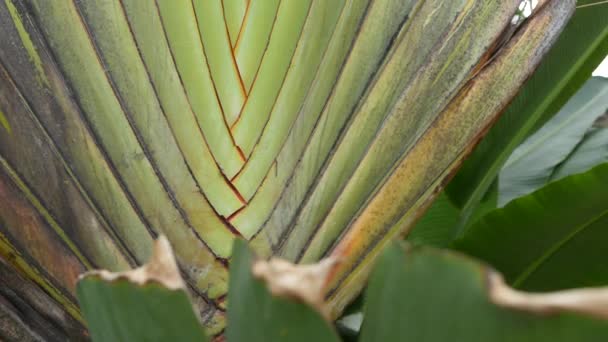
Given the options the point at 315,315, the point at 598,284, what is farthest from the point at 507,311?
the point at 598,284

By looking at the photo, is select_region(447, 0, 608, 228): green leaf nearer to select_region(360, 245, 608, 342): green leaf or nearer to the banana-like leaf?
the banana-like leaf

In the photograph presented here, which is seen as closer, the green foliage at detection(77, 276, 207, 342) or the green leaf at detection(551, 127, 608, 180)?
the green foliage at detection(77, 276, 207, 342)

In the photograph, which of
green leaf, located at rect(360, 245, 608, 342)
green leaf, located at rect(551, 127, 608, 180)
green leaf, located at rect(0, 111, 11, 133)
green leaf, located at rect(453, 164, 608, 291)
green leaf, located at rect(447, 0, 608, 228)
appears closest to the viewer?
green leaf, located at rect(360, 245, 608, 342)

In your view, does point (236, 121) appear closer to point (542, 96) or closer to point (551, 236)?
point (551, 236)

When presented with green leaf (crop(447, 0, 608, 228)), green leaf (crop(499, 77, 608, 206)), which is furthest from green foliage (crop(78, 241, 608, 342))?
green leaf (crop(499, 77, 608, 206))

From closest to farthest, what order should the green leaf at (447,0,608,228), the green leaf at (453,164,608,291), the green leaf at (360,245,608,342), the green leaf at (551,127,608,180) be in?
1. the green leaf at (360,245,608,342)
2. the green leaf at (453,164,608,291)
3. the green leaf at (447,0,608,228)
4. the green leaf at (551,127,608,180)

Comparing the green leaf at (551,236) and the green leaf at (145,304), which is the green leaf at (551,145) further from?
the green leaf at (145,304)

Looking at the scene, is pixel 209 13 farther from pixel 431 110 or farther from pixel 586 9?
pixel 586 9
